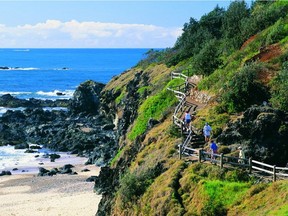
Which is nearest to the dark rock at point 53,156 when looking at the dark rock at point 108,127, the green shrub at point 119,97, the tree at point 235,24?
the dark rock at point 108,127

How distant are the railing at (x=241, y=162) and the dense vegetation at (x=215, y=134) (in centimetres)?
50

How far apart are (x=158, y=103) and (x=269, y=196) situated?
26685mm

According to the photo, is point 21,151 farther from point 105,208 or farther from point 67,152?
point 105,208

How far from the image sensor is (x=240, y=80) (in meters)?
34.9

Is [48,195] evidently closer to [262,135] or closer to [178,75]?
[178,75]

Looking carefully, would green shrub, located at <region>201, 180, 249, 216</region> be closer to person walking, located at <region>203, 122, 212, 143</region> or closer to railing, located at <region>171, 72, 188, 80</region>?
person walking, located at <region>203, 122, 212, 143</region>

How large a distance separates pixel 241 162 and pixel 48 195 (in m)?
24.4

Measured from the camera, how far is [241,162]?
88.6 ft

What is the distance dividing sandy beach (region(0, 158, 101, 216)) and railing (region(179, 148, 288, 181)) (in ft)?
50.3

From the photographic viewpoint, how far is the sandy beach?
42.0 meters

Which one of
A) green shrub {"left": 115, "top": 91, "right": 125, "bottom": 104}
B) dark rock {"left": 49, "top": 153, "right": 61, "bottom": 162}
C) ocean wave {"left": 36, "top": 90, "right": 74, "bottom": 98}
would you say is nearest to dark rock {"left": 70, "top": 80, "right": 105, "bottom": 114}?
green shrub {"left": 115, "top": 91, "right": 125, "bottom": 104}

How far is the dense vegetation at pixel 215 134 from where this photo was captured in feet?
79.9

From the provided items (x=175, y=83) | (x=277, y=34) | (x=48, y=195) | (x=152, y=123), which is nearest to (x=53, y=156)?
(x=48, y=195)

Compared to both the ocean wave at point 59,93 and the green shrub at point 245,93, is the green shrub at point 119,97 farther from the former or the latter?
the ocean wave at point 59,93
